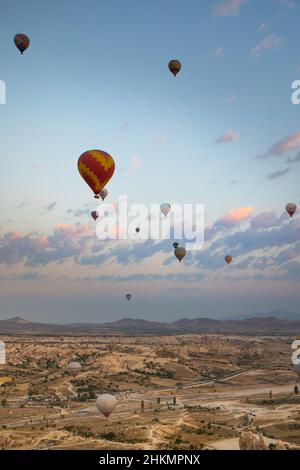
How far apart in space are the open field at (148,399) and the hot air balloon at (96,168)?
21.0 meters

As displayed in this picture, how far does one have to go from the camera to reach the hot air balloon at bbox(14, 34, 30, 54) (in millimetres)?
47469

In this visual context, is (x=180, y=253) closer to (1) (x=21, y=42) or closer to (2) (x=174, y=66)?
(2) (x=174, y=66)

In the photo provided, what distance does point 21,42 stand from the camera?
47562 mm

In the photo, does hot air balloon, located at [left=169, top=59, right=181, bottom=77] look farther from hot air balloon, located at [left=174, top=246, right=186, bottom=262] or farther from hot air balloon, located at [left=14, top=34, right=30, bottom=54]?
hot air balloon, located at [left=174, top=246, right=186, bottom=262]

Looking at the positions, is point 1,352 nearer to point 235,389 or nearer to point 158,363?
point 158,363

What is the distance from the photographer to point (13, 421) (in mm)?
44938

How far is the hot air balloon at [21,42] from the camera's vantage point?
4747 centimetres

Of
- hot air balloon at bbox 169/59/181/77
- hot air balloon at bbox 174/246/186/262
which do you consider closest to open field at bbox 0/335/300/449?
hot air balloon at bbox 174/246/186/262

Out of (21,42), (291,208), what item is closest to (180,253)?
(291,208)

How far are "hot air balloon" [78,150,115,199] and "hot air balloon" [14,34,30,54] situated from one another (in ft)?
49.6

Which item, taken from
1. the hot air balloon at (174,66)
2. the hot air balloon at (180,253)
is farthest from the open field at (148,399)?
the hot air balloon at (174,66)

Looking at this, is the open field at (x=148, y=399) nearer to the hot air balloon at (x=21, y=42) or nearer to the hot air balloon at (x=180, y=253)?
the hot air balloon at (x=180, y=253)
